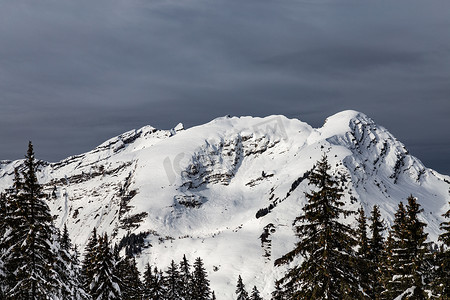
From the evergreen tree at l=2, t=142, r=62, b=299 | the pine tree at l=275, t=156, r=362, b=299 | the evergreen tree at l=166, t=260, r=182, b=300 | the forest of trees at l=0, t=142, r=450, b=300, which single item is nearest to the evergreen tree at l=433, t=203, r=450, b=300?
the forest of trees at l=0, t=142, r=450, b=300

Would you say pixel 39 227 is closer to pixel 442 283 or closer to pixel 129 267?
pixel 442 283

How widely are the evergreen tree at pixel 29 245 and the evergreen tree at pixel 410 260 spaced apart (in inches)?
757

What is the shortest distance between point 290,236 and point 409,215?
174 metres

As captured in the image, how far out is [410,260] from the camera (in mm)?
26969

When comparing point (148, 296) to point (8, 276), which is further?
point (148, 296)

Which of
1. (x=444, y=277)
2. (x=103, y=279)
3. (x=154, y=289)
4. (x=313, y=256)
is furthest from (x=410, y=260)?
(x=154, y=289)

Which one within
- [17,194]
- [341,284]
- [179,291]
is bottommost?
[179,291]

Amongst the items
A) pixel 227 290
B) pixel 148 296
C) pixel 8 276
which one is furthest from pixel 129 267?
pixel 227 290

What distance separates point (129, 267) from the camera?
2144 inches

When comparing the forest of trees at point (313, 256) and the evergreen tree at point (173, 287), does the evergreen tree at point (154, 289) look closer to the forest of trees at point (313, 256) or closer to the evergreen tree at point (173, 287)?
the evergreen tree at point (173, 287)

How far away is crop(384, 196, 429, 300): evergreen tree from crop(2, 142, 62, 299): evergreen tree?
19224 mm

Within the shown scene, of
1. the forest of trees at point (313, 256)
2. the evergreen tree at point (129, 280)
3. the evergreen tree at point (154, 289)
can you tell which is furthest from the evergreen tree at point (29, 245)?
the evergreen tree at point (154, 289)

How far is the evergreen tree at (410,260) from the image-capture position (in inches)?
1042

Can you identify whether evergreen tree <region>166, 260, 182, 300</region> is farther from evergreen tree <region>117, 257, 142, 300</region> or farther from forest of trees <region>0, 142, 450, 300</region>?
forest of trees <region>0, 142, 450, 300</region>
